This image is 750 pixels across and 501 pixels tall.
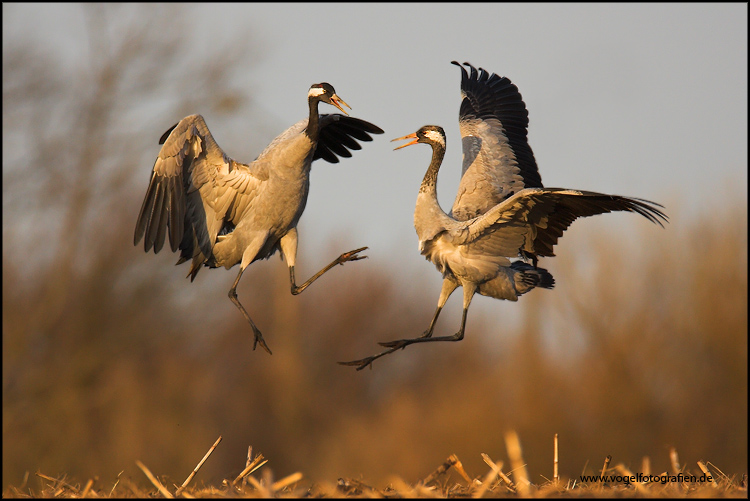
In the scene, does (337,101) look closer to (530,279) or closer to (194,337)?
(530,279)

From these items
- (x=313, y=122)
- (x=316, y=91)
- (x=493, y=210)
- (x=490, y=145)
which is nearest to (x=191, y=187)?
(x=313, y=122)

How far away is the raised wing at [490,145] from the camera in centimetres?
916

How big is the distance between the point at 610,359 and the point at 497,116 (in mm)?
14361

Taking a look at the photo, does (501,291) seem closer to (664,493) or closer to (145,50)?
(664,493)

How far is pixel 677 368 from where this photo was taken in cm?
2266

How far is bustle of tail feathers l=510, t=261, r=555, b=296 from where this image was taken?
342 inches

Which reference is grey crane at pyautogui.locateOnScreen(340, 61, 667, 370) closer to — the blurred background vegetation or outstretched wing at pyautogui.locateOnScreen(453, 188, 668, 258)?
outstretched wing at pyautogui.locateOnScreen(453, 188, 668, 258)

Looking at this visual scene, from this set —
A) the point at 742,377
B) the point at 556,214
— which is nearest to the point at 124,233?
the point at 742,377

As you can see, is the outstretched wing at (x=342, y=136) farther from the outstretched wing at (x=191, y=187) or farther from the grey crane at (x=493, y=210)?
the outstretched wing at (x=191, y=187)

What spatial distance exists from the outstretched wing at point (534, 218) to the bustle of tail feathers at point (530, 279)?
172 mm

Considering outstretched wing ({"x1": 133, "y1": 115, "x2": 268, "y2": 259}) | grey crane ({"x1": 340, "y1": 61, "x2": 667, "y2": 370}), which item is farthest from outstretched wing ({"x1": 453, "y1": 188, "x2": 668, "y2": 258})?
outstretched wing ({"x1": 133, "y1": 115, "x2": 268, "y2": 259})

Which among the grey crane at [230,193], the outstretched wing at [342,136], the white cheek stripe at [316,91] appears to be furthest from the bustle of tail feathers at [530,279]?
the white cheek stripe at [316,91]

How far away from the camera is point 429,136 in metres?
8.86

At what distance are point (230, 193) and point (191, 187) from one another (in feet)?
1.26
